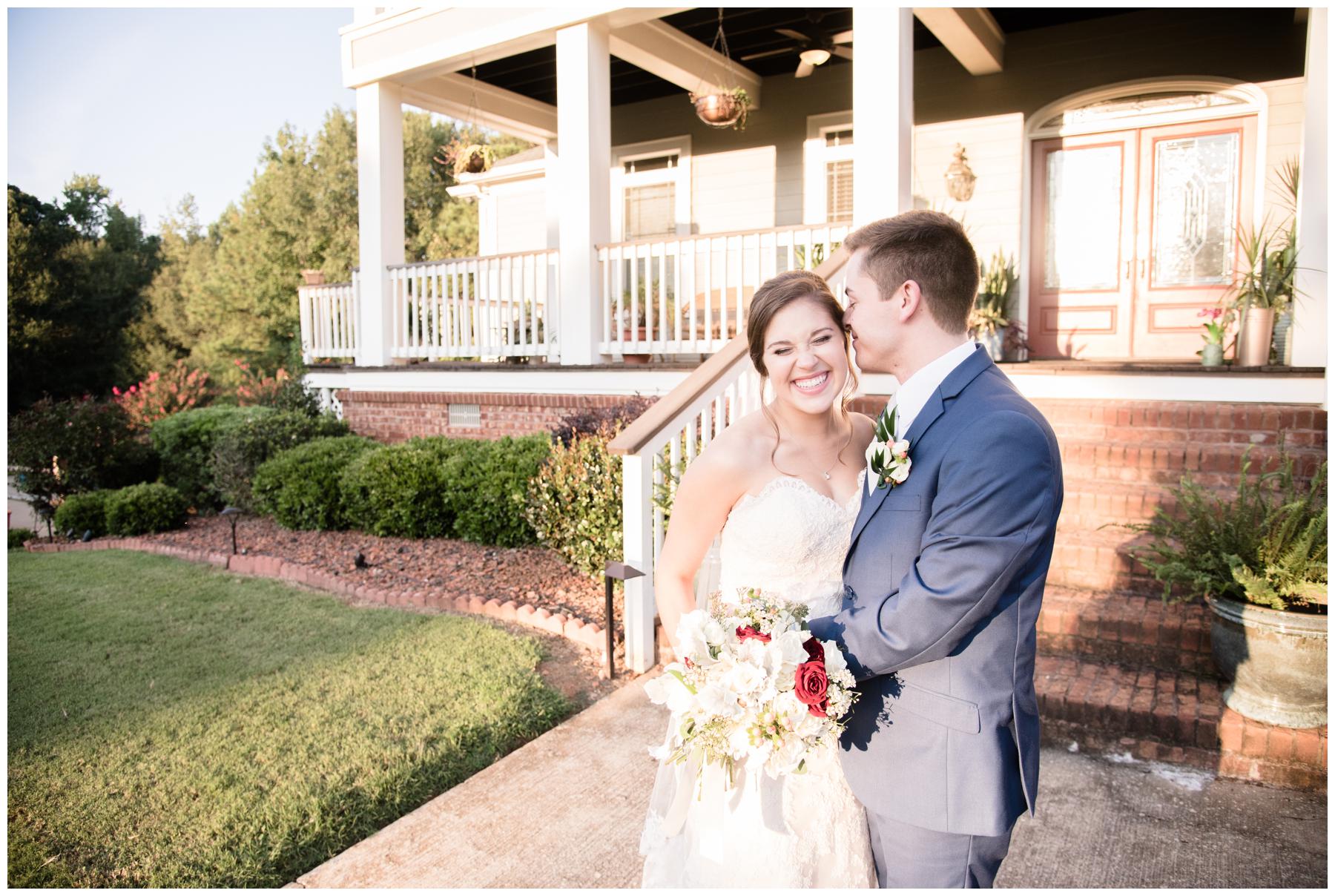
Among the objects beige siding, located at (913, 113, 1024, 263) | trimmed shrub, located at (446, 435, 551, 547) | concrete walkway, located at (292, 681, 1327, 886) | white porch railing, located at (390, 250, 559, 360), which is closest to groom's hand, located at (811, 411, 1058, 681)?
concrete walkway, located at (292, 681, 1327, 886)

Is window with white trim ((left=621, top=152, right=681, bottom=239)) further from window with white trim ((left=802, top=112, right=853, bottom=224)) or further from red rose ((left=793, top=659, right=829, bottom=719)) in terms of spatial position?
red rose ((left=793, top=659, right=829, bottom=719))

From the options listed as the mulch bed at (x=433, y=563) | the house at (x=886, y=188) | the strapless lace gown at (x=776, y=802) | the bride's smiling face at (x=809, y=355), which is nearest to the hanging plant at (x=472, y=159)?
the house at (x=886, y=188)

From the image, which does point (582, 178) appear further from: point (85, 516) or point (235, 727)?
point (85, 516)

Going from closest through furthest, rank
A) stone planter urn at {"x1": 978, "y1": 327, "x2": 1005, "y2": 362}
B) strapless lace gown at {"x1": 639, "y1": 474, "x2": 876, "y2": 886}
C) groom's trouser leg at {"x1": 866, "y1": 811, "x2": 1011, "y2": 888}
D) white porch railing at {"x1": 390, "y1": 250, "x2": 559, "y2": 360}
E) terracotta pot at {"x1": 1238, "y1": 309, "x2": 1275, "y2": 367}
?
groom's trouser leg at {"x1": 866, "y1": 811, "x2": 1011, "y2": 888} < strapless lace gown at {"x1": 639, "y1": 474, "x2": 876, "y2": 886} < terracotta pot at {"x1": 1238, "y1": 309, "x2": 1275, "y2": 367} < stone planter urn at {"x1": 978, "y1": 327, "x2": 1005, "y2": 362} < white porch railing at {"x1": 390, "y1": 250, "x2": 559, "y2": 360}

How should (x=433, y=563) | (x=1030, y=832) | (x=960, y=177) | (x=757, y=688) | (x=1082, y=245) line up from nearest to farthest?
(x=757, y=688)
(x=1030, y=832)
(x=433, y=563)
(x=1082, y=245)
(x=960, y=177)

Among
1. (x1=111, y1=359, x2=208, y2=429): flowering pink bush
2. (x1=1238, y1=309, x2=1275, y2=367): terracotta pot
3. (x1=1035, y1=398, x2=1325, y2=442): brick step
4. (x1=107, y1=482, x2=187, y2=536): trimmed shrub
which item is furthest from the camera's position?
(x1=111, y1=359, x2=208, y2=429): flowering pink bush

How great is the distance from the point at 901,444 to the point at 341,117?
37961mm

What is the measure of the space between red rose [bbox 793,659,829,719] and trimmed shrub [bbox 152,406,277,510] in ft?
34.3

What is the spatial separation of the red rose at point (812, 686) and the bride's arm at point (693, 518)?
62cm

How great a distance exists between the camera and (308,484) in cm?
904

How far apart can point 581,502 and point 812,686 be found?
15.6ft

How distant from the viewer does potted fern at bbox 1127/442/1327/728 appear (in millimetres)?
3619

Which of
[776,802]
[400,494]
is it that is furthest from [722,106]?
[776,802]

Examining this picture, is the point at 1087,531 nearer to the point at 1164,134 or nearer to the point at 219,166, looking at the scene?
the point at 1164,134
